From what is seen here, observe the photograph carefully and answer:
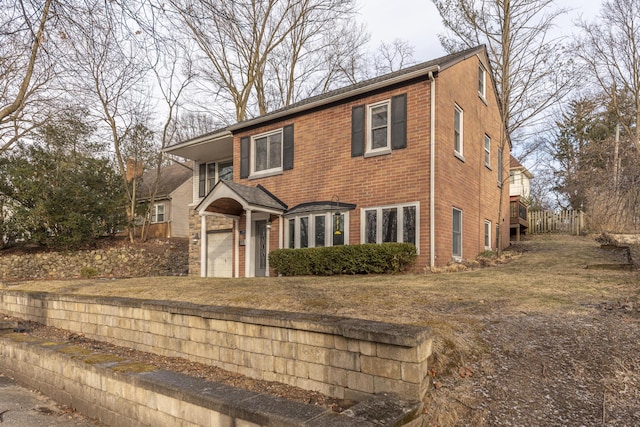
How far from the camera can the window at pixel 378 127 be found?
37.8 ft

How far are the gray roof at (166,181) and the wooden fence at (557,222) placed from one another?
19906 mm

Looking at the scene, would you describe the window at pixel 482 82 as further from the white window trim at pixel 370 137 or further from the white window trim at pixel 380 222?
the white window trim at pixel 380 222

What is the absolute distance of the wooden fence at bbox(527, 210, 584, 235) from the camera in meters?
20.4

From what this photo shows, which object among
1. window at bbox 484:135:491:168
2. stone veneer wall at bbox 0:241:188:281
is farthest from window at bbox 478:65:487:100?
stone veneer wall at bbox 0:241:188:281

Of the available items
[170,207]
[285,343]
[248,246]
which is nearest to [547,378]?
[285,343]

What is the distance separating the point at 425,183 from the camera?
10.6 metres

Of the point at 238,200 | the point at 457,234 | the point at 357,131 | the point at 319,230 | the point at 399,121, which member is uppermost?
the point at 399,121

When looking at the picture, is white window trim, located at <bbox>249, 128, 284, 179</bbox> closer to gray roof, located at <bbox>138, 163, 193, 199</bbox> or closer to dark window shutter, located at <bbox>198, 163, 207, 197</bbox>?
dark window shutter, located at <bbox>198, 163, 207, 197</bbox>

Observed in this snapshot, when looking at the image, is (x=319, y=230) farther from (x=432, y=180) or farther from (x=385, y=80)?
(x=385, y=80)

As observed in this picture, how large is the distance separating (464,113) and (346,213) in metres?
4.87

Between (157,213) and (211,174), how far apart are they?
457 inches

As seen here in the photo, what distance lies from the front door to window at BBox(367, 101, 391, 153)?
191 inches

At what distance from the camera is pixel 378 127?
11.6 metres

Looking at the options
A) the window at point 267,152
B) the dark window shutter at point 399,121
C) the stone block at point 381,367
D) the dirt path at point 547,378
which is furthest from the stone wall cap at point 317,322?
the window at point 267,152
